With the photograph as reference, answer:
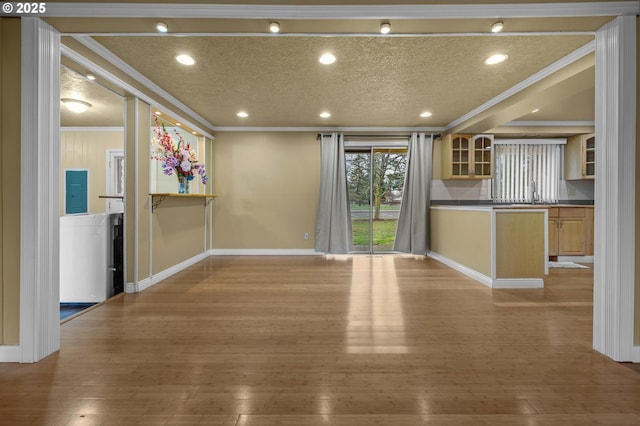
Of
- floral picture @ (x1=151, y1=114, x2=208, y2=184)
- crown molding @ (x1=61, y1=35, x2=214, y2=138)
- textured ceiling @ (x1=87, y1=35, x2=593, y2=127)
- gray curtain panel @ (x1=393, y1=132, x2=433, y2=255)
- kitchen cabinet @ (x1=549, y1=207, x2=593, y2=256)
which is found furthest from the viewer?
gray curtain panel @ (x1=393, y1=132, x2=433, y2=255)

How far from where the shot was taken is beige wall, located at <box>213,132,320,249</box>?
592cm

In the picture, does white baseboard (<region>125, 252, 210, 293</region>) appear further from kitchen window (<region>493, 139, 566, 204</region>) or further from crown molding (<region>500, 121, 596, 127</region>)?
crown molding (<region>500, 121, 596, 127</region>)

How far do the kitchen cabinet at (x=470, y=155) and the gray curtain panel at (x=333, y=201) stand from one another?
1.93 meters

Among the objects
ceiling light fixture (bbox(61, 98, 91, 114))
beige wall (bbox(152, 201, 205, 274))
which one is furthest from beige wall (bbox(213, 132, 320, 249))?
ceiling light fixture (bbox(61, 98, 91, 114))

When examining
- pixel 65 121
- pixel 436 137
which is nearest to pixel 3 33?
pixel 65 121

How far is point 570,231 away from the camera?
5359 millimetres

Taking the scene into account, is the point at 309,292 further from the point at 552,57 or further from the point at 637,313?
the point at 552,57

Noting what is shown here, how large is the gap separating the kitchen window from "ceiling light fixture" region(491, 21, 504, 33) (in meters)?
4.45

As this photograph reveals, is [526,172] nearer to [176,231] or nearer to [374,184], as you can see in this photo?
[374,184]

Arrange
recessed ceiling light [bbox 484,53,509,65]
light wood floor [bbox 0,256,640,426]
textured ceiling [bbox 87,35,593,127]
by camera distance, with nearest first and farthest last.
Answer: light wood floor [bbox 0,256,640,426] → textured ceiling [bbox 87,35,593,127] → recessed ceiling light [bbox 484,53,509,65]

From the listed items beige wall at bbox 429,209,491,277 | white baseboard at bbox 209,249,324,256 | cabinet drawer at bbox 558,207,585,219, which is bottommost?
white baseboard at bbox 209,249,324,256

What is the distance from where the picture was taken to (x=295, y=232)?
5.95m

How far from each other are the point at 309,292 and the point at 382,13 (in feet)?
8.98

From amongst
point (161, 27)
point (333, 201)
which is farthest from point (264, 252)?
point (161, 27)
